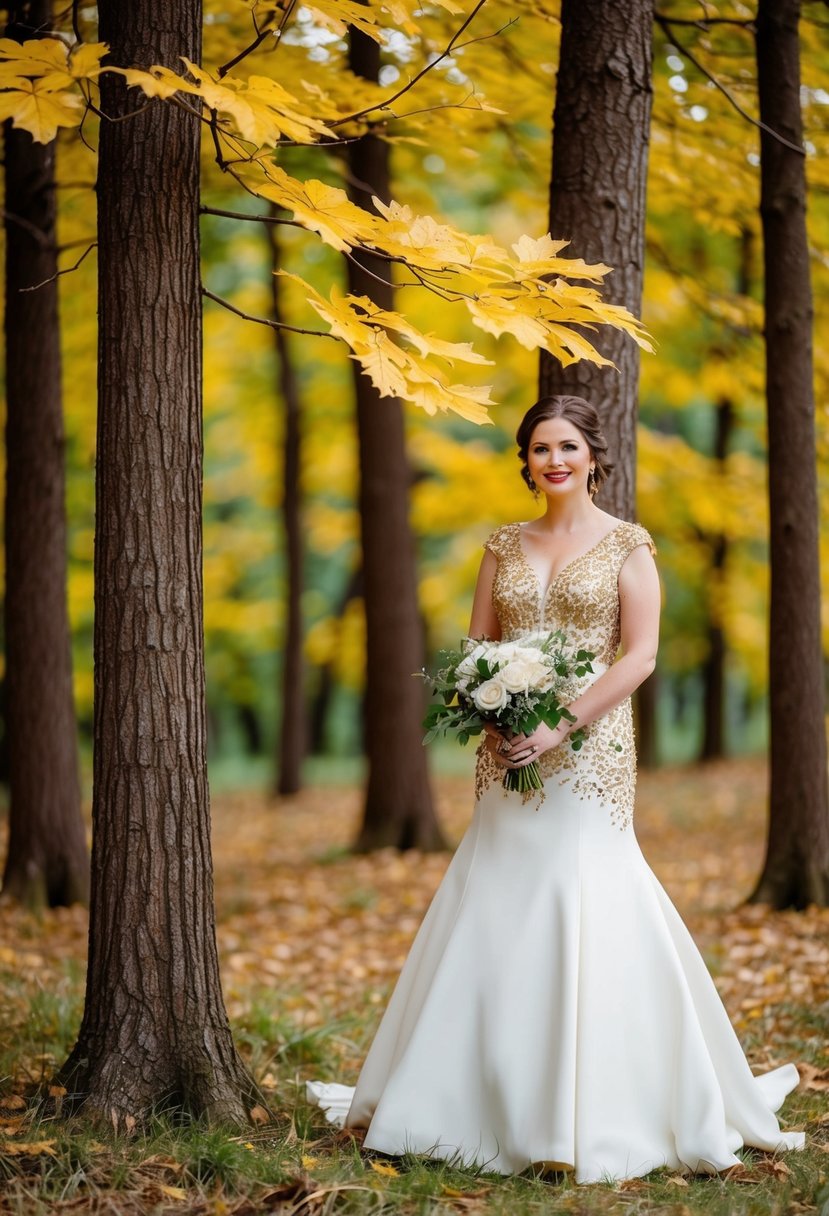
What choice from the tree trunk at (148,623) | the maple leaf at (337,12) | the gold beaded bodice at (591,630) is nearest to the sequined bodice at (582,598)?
the gold beaded bodice at (591,630)

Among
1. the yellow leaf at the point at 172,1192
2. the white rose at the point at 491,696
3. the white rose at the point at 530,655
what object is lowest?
the yellow leaf at the point at 172,1192

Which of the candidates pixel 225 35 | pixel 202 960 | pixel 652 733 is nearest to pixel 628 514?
pixel 202 960

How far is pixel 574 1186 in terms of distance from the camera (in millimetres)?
3562

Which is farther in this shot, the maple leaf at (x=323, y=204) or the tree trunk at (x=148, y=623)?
the tree trunk at (x=148, y=623)

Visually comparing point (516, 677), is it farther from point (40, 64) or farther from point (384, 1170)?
point (40, 64)

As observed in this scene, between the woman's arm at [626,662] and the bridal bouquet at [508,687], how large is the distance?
83 mm

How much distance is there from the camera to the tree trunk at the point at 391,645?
9.88m

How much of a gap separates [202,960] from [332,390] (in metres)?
13.2

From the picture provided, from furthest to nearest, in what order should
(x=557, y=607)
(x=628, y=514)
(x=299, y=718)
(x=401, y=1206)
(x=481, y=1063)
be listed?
(x=299, y=718) → (x=628, y=514) → (x=557, y=607) → (x=481, y=1063) → (x=401, y=1206)

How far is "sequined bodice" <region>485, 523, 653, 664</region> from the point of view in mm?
4055

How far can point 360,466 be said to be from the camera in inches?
392

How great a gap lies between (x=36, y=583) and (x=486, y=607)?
15.4 feet

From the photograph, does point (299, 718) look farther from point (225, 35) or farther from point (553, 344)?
point (553, 344)

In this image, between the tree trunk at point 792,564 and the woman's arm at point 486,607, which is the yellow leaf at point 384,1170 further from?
the tree trunk at point 792,564
